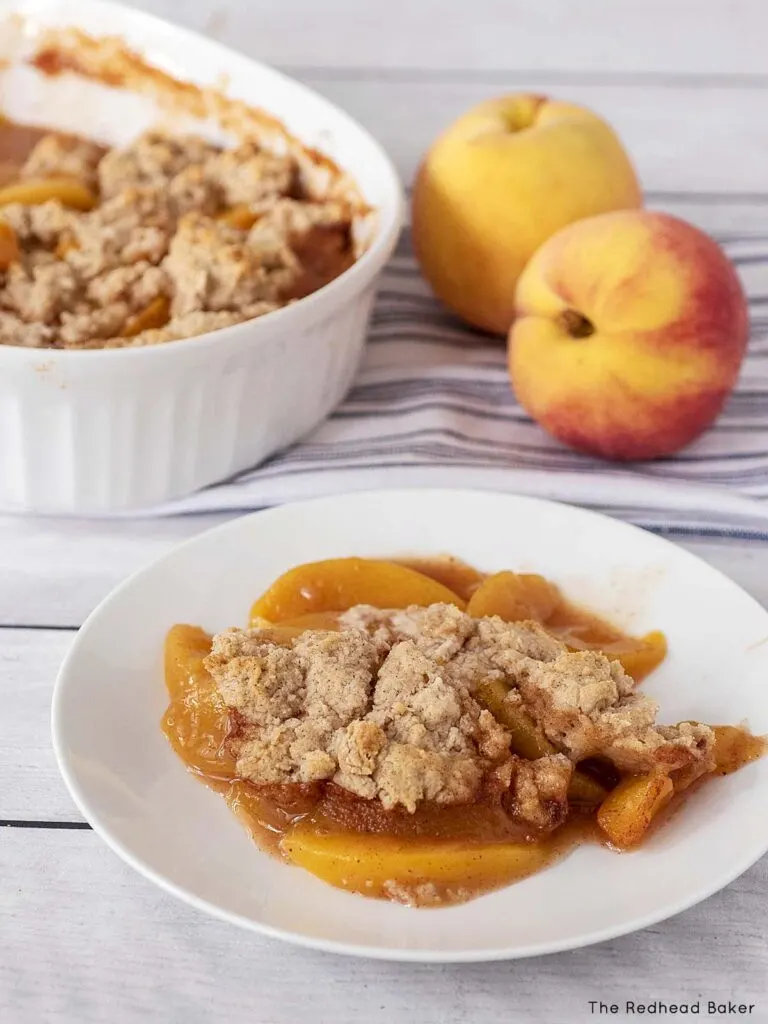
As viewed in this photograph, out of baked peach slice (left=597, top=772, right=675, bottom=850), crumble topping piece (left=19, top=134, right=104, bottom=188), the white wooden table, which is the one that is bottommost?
the white wooden table

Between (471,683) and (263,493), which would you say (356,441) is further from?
(471,683)

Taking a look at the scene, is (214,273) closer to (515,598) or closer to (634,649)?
(515,598)

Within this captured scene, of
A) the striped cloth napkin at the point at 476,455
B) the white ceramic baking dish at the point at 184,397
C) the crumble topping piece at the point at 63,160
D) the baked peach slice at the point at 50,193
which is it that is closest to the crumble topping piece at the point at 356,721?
the white ceramic baking dish at the point at 184,397

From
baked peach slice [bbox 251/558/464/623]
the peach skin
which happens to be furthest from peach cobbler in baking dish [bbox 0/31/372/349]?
baked peach slice [bbox 251/558/464/623]

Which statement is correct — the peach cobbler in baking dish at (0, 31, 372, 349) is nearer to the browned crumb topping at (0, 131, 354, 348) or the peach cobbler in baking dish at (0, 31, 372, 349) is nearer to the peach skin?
the browned crumb topping at (0, 131, 354, 348)

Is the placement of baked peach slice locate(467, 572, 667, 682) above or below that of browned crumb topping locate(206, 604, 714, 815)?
below

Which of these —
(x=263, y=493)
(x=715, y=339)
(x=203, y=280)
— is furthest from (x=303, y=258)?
(x=715, y=339)
